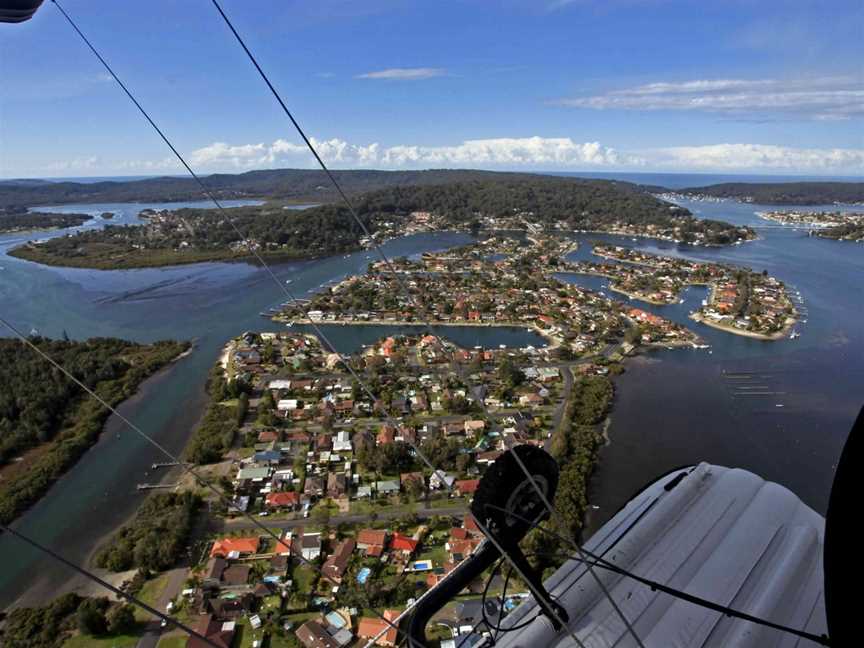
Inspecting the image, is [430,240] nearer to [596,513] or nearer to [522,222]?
[522,222]

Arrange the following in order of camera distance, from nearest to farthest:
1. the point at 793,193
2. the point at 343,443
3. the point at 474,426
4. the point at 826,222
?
the point at 343,443, the point at 474,426, the point at 826,222, the point at 793,193

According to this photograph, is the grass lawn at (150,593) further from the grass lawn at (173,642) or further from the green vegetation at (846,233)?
the green vegetation at (846,233)

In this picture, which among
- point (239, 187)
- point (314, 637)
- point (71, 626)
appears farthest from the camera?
point (239, 187)

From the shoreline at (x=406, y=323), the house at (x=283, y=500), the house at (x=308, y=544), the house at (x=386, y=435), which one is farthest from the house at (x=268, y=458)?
the shoreline at (x=406, y=323)

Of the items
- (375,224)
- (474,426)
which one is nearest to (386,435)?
(474,426)

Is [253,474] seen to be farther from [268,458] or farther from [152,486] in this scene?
[152,486]

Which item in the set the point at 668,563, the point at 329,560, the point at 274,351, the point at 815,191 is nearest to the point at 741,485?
the point at 668,563

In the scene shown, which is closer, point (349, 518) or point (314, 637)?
point (314, 637)
